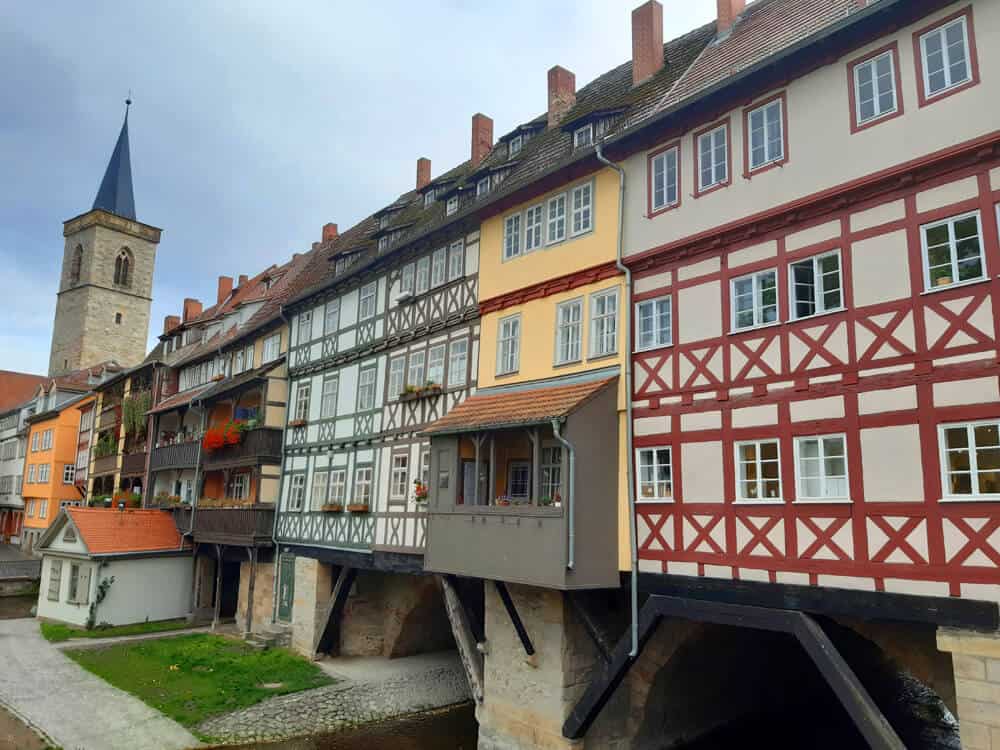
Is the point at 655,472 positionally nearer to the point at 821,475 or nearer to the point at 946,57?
the point at 821,475

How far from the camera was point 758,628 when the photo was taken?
10797mm

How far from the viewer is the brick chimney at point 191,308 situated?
4222 cm

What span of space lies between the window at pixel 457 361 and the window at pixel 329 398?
239 inches

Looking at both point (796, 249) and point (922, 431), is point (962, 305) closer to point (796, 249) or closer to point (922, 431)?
point (922, 431)

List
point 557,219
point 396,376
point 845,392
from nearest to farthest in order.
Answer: point 845,392 → point 557,219 → point 396,376

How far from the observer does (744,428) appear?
10.9 m

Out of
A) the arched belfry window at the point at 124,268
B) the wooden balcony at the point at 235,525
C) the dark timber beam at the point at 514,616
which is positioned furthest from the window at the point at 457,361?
the arched belfry window at the point at 124,268

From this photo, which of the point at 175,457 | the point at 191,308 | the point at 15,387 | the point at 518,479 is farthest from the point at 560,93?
the point at 15,387

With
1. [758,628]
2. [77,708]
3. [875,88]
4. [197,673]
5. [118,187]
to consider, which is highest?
[118,187]

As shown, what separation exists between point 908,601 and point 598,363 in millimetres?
6020

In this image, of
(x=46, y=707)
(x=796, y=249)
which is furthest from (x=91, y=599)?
(x=796, y=249)

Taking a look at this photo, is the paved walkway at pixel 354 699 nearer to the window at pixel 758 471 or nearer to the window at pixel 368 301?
the window at pixel 368 301

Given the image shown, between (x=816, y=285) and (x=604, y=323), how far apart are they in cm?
392

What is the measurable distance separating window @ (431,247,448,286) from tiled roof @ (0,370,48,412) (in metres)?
61.7
